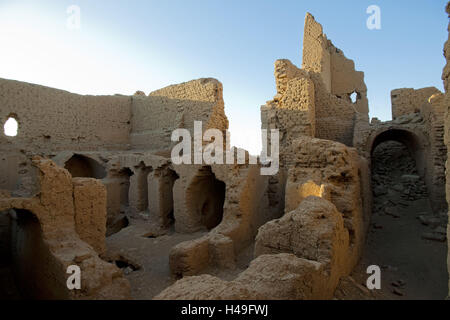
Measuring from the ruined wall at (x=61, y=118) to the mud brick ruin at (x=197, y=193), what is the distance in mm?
52

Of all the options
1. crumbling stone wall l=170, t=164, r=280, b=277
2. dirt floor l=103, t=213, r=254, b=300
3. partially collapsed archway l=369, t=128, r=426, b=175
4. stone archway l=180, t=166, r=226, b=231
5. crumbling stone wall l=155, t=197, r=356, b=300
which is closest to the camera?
crumbling stone wall l=155, t=197, r=356, b=300

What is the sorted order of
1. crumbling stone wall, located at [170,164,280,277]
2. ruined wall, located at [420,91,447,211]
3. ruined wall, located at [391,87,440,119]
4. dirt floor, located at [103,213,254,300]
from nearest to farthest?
A: dirt floor, located at [103,213,254,300]
crumbling stone wall, located at [170,164,280,277]
ruined wall, located at [420,91,447,211]
ruined wall, located at [391,87,440,119]

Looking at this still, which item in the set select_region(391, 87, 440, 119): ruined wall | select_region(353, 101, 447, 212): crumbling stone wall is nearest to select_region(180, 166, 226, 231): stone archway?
select_region(353, 101, 447, 212): crumbling stone wall

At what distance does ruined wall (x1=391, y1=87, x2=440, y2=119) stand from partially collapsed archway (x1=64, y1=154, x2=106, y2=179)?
43.9ft

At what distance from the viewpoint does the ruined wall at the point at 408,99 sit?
409 inches

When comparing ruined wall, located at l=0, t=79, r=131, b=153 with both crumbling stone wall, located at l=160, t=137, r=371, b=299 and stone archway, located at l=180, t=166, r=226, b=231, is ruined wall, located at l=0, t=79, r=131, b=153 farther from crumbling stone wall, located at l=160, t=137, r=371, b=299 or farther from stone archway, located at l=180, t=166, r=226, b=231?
crumbling stone wall, located at l=160, t=137, r=371, b=299

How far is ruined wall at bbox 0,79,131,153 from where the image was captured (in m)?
11.1

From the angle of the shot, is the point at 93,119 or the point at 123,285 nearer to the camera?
the point at 123,285

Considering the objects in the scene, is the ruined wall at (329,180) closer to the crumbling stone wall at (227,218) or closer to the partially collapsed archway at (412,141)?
the crumbling stone wall at (227,218)

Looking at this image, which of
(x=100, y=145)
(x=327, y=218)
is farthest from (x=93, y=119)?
(x=327, y=218)

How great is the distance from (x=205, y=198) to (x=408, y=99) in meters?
9.44

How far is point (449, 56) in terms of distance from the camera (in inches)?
100

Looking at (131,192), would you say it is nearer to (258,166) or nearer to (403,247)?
(258,166)
